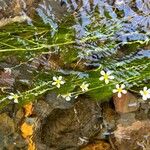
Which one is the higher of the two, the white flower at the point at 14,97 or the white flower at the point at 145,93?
the white flower at the point at 14,97

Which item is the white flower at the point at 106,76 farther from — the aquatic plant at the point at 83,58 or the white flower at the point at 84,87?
the white flower at the point at 84,87

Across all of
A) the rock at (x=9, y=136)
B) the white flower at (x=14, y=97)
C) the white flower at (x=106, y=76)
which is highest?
the white flower at (x=106, y=76)

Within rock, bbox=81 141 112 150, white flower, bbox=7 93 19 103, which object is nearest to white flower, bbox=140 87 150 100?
rock, bbox=81 141 112 150

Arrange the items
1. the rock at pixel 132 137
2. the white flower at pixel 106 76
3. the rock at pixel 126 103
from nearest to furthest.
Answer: the white flower at pixel 106 76
the rock at pixel 126 103
the rock at pixel 132 137

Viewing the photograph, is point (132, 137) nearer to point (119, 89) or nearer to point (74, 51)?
point (119, 89)

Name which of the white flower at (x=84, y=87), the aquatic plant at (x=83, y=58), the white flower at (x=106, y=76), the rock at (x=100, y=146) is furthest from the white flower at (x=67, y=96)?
the rock at (x=100, y=146)

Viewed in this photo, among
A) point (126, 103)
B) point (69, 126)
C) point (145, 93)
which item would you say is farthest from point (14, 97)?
point (145, 93)

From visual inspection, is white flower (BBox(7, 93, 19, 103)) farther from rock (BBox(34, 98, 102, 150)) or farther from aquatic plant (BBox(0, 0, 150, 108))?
rock (BBox(34, 98, 102, 150))
